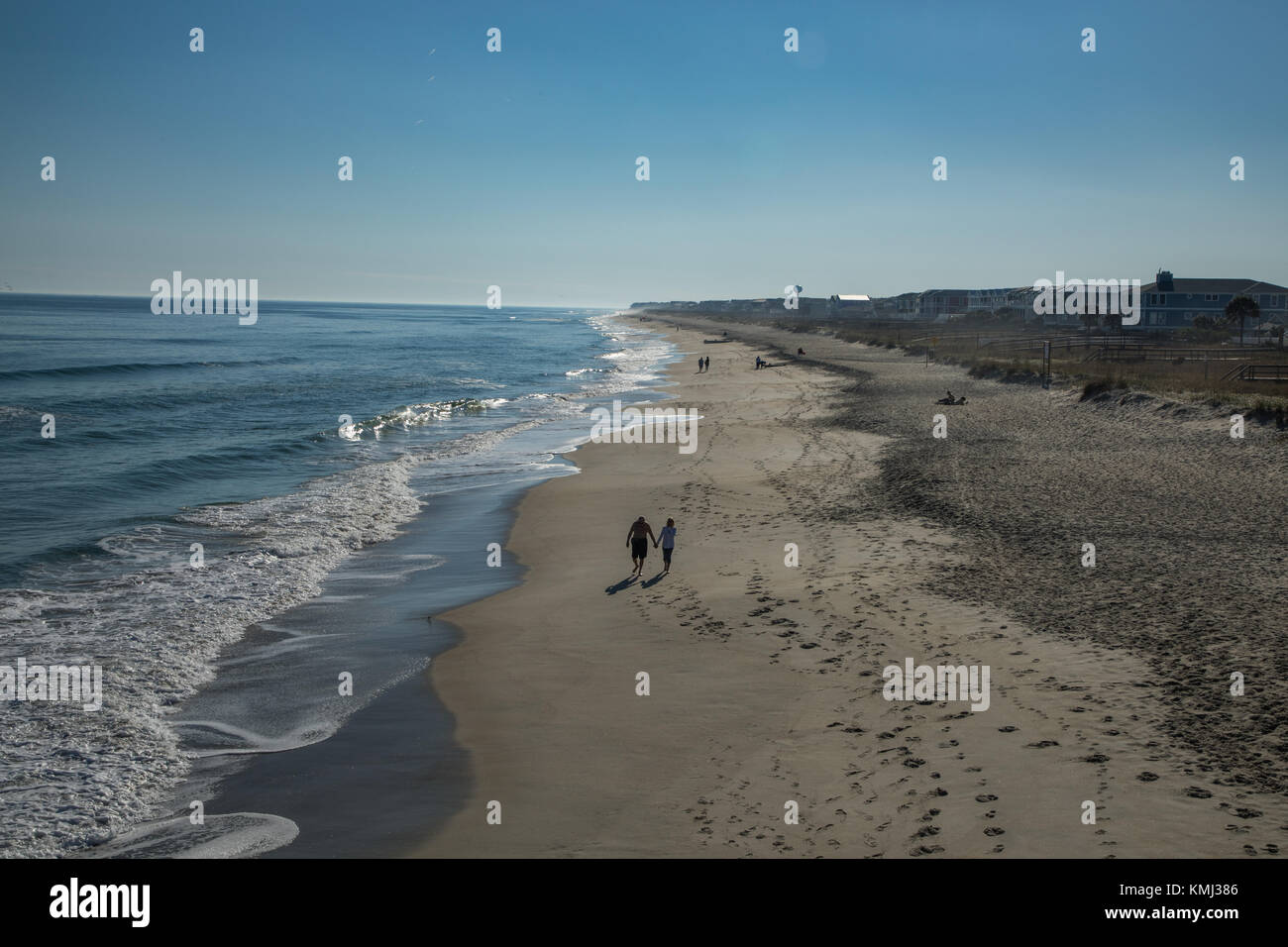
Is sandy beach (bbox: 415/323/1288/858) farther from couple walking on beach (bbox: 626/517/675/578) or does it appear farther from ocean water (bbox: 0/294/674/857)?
ocean water (bbox: 0/294/674/857)

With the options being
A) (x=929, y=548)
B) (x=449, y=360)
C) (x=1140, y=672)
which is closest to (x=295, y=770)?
(x=1140, y=672)

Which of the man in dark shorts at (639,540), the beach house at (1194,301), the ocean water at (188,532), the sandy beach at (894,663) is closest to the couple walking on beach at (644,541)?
the man in dark shorts at (639,540)

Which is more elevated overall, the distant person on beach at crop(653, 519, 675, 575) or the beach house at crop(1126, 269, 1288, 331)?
the beach house at crop(1126, 269, 1288, 331)

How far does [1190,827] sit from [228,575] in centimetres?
1620

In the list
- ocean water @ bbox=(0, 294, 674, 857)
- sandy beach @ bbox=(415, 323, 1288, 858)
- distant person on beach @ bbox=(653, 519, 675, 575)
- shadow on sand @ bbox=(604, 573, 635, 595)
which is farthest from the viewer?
distant person on beach @ bbox=(653, 519, 675, 575)

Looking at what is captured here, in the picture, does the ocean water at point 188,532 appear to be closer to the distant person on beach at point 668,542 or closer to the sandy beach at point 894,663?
the sandy beach at point 894,663

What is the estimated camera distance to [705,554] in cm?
1680

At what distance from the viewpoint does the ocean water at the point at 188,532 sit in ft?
32.2

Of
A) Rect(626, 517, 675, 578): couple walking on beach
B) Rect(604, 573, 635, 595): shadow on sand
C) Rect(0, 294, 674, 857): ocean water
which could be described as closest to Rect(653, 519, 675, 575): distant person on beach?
Rect(626, 517, 675, 578): couple walking on beach

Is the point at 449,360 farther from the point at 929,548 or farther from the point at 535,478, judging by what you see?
the point at 929,548

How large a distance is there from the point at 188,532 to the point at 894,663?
1711 centimetres

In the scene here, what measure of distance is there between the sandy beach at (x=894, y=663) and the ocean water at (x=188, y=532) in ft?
9.46

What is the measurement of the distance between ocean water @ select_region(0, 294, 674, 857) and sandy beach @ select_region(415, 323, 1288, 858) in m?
2.88

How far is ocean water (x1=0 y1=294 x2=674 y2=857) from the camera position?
9.81 meters
